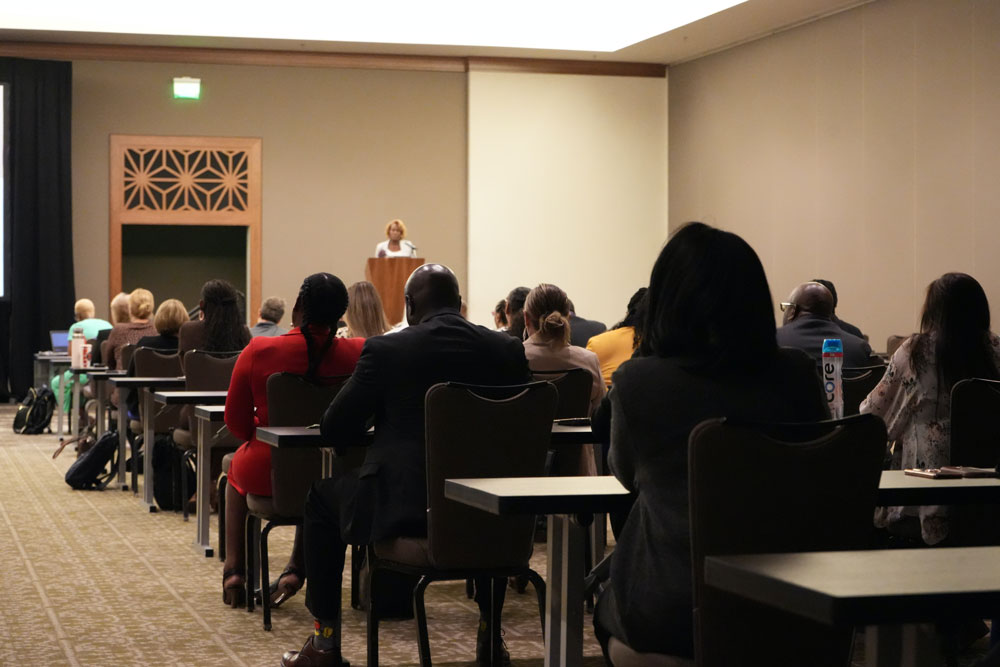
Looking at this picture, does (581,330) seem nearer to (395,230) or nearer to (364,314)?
(364,314)

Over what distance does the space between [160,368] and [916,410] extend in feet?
14.4

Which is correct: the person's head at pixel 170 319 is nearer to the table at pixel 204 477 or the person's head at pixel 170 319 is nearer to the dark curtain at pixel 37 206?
the table at pixel 204 477

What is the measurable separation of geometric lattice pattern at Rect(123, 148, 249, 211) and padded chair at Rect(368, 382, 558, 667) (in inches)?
449

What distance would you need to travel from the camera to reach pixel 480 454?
3027 mm

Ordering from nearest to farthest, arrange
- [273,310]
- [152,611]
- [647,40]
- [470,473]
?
1. [470,473]
2. [152,611]
3. [273,310]
4. [647,40]

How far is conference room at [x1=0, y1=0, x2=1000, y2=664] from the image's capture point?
1098 cm

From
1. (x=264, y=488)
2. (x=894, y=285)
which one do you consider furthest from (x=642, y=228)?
(x=264, y=488)

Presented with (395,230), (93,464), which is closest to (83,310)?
(395,230)

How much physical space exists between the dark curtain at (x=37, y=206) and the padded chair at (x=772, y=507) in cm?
1275

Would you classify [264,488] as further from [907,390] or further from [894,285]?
[894,285]

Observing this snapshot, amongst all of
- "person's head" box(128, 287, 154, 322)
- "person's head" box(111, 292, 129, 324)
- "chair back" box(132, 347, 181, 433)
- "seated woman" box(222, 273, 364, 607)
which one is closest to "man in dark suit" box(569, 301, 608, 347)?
"chair back" box(132, 347, 181, 433)

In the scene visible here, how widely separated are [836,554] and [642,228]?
536 inches

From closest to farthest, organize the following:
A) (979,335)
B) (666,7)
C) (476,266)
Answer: (979,335)
(666,7)
(476,266)

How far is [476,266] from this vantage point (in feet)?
47.8
